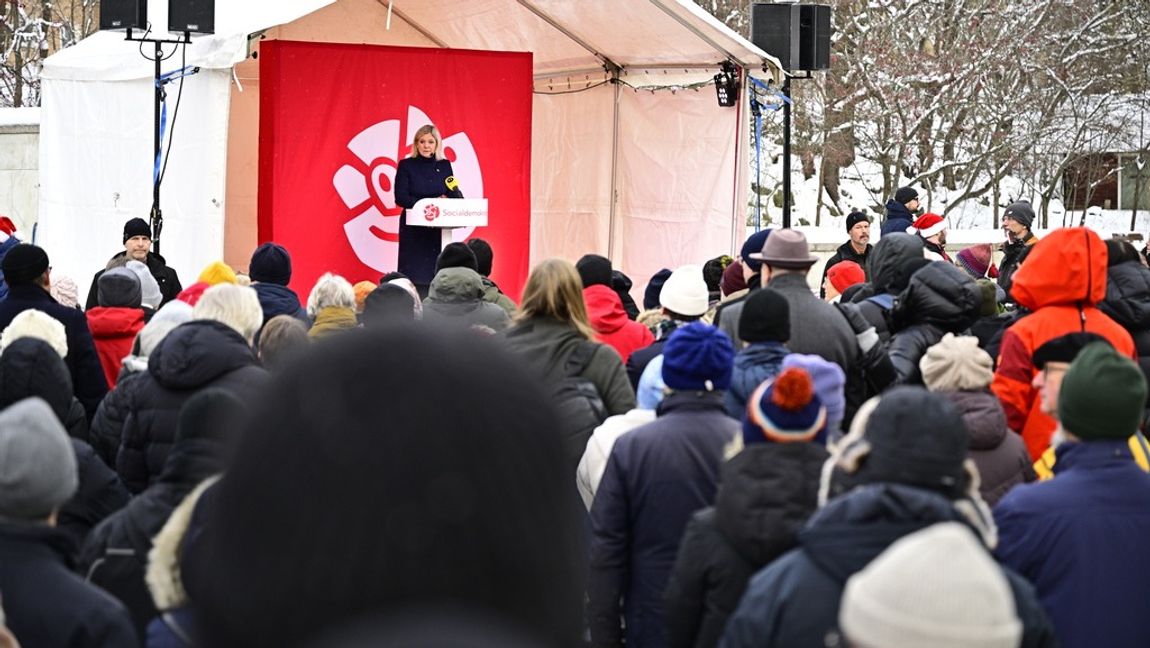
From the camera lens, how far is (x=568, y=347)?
5008mm

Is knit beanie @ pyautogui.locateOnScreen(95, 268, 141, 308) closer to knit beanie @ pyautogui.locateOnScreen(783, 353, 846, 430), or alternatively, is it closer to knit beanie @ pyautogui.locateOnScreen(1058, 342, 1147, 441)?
knit beanie @ pyautogui.locateOnScreen(783, 353, 846, 430)

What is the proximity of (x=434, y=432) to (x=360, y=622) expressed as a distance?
0.45 ft

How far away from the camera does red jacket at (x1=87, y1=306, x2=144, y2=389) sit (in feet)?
21.7

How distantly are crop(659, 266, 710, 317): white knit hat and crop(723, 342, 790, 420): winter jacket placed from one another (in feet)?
3.46

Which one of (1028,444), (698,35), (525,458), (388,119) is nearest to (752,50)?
(698,35)

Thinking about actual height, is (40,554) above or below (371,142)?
below

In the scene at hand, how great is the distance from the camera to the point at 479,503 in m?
1.03

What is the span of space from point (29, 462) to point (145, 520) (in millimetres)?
679

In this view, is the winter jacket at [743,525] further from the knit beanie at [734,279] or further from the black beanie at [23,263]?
the black beanie at [23,263]

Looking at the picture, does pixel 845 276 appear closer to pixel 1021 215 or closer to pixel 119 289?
pixel 1021 215

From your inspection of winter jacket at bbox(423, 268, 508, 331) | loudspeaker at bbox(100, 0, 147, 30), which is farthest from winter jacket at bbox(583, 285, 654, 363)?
loudspeaker at bbox(100, 0, 147, 30)

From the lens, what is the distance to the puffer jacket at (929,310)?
5.75 m

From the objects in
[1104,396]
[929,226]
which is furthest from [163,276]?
[1104,396]

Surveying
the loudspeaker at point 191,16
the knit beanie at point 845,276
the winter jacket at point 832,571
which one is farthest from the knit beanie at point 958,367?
the loudspeaker at point 191,16
